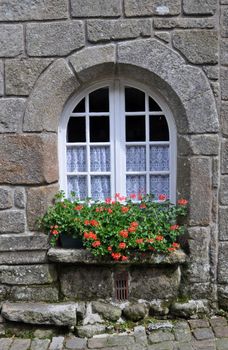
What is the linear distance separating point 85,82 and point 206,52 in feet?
3.70

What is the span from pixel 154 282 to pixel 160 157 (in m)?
1.20

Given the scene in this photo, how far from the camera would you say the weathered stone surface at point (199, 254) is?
3.55m

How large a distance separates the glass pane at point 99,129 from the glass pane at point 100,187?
39cm

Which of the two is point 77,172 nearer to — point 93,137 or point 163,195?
point 93,137

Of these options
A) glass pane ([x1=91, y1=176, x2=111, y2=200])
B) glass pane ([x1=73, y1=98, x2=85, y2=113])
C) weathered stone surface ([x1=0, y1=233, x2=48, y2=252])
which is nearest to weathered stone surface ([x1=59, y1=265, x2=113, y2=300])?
weathered stone surface ([x1=0, y1=233, x2=48, y2=252])

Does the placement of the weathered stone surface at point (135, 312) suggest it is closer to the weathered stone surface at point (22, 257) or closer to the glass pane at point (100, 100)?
the weathered stone surface at point (22, 257)

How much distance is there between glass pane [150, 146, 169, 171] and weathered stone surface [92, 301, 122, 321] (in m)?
1.41

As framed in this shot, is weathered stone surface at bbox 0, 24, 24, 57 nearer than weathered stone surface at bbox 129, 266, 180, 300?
Yes

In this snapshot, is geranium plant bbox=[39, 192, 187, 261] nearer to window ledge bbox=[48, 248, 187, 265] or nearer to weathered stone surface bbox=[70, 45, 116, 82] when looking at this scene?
window ledge bbox=[48, 248, 187, 265]

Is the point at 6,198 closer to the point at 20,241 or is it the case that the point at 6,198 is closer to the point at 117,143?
the point at 20,241

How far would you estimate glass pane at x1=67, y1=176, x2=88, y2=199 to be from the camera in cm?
382

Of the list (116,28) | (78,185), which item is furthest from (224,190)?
(116,28)

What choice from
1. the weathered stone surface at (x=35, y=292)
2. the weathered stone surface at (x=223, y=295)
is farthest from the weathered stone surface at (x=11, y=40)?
the weathered stone surface at (x=223, y=295)

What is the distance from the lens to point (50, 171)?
3.54 m
